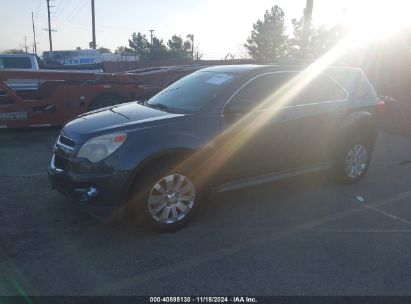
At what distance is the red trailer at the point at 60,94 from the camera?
8.93 meters

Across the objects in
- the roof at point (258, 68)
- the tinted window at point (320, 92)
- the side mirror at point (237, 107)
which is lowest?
the side mirror at point (237, 107)

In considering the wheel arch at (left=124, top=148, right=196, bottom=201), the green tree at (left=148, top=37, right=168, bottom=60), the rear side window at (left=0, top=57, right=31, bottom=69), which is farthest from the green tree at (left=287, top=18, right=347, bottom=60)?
the green tree at (left=148, top=37, right=168, bottom=60)

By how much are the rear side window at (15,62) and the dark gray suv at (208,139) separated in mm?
9932

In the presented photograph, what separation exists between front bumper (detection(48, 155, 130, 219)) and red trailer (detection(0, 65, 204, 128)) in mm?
4918

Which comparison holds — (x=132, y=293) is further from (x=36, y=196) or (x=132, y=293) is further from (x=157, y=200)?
(x=36, y=196)

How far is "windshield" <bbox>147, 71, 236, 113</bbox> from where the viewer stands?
4520 mm

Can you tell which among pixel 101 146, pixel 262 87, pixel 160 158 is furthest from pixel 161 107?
pixel 262 87

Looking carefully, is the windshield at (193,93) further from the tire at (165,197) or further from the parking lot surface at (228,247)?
the parking lot surface at (228,247)

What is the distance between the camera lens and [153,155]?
3.90 meters

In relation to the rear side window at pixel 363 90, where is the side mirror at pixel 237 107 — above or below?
below

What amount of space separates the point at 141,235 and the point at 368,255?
2264 millimetres

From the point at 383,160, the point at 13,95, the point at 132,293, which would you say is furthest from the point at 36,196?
the point at 383,160

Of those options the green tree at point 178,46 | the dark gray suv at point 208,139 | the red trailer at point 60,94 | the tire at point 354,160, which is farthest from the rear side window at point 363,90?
the green tree at point 178,46

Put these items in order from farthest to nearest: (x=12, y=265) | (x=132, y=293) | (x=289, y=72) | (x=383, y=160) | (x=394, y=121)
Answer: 1. (x=394, y=121)
2. (x=383, y=160)
3. (x=289, y=72)
4. (x=12, y=265)
5. (x=132, y=293)
